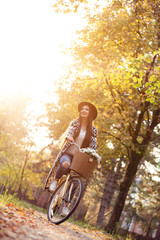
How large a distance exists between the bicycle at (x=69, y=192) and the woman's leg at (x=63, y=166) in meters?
0.10

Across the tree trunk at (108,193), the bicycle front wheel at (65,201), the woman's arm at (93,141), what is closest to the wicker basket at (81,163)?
the bicycle front wheel at (65,201)

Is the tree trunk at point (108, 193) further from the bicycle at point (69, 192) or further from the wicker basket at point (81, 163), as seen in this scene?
the wicker basket at point (81, 163)

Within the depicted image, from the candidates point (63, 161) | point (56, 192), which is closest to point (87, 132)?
point (63, 161)

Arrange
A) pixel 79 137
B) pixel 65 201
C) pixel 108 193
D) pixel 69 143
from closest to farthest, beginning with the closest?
pixel 65 201, pixel 69 143, pixel 79 137, pixel 108 193

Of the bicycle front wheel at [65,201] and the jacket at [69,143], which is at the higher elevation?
the jacket at [69,143]

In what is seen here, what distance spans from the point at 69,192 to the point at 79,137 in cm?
118

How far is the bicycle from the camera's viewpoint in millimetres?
4777

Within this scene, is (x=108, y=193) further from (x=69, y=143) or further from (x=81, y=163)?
(x=81, y=163)

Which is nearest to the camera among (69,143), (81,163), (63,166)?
(81,163)

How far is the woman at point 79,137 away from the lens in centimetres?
523

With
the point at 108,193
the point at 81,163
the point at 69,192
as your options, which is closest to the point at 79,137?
the point at 81,163

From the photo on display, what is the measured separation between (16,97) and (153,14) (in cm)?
2839

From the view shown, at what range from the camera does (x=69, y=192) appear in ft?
16.5

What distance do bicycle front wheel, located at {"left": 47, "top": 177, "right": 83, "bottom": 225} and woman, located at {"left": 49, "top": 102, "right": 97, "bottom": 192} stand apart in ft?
0.89
